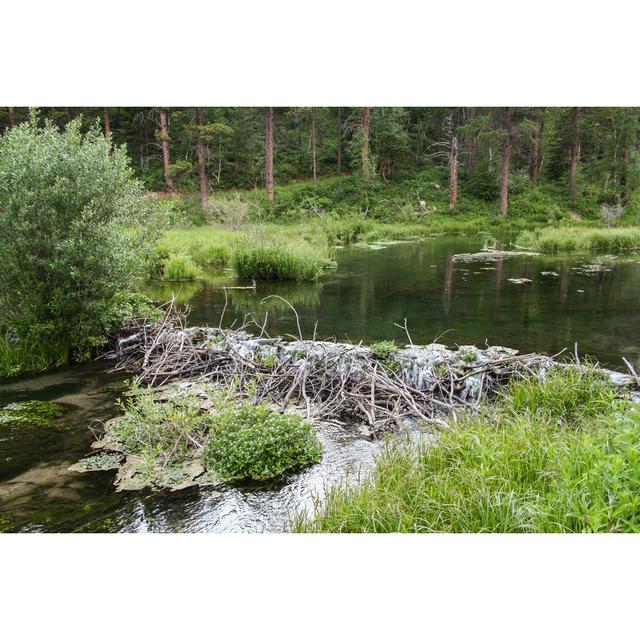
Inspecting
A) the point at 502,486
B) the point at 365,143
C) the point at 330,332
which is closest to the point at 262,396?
the point at 330,332

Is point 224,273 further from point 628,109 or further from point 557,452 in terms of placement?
point 628,109

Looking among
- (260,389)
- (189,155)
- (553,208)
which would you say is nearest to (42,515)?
(260,389)

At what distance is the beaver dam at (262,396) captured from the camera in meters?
5.24

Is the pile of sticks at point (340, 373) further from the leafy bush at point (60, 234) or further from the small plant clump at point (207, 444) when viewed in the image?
the leafy bush at point (60, 234)

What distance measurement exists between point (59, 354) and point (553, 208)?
30.5m

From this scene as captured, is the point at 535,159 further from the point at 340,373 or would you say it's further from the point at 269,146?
the point at 340,373

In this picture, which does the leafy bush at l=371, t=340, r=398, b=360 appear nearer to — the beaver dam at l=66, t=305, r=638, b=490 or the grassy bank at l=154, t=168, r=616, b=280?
the beaver dam at l=66, t=305, r=638, b=490

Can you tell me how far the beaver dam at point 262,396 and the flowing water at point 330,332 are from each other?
267 mm

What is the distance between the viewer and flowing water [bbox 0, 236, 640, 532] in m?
4.62

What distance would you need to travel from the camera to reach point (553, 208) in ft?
104

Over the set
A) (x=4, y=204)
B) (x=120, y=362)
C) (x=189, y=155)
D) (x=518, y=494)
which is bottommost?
(x=120, y=362)

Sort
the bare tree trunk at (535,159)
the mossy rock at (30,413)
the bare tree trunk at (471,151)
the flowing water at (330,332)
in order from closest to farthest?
the flowing water at (330,332) → the mossy rock at (30,413) → the bare tree trunk at (535,159) → the bare tree trunk at (471,151)

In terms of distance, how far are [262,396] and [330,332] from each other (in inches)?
129

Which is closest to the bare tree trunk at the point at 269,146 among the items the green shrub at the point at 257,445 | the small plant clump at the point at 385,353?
the small plant clump at the point at 385,353
